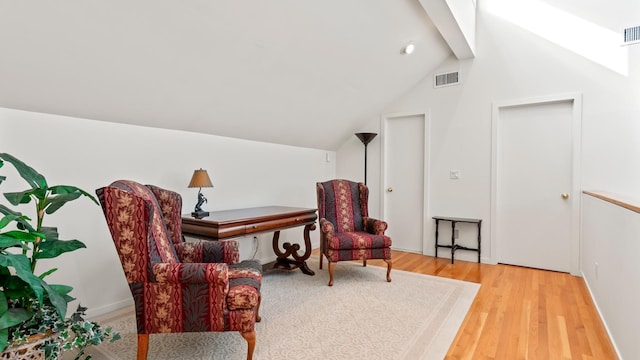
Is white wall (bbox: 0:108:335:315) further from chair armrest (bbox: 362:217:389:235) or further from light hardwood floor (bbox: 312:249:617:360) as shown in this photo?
light hardwood floor (bbox: 312:249:617:360)

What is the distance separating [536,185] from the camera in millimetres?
3779

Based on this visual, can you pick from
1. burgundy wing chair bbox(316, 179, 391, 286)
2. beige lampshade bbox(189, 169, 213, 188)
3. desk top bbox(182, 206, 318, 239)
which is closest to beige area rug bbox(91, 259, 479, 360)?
burgundy wing chair bbox(316, 179, 391, 286)

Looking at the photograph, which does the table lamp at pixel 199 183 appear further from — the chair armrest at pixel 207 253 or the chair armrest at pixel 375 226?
the chair armrest at pixel 375 226

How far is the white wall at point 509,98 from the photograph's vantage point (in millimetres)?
3293

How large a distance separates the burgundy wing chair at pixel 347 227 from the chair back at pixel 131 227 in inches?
70.8

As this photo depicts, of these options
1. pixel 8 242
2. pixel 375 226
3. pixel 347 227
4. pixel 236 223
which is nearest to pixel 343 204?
pixel 347 227

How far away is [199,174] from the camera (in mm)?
2824

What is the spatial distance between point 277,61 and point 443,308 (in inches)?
98.1

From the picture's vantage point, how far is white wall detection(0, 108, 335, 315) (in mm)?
2145

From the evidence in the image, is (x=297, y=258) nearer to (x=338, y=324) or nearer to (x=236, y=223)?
(x=236, y=223)

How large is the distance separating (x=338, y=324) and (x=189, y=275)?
116 cm

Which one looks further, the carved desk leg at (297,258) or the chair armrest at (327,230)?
the carved desk leg at (297,258)

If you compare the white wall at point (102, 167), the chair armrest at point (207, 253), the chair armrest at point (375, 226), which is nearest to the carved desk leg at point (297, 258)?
the white wall at point (102, 167)

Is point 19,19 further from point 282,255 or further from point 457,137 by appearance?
point 457,137
